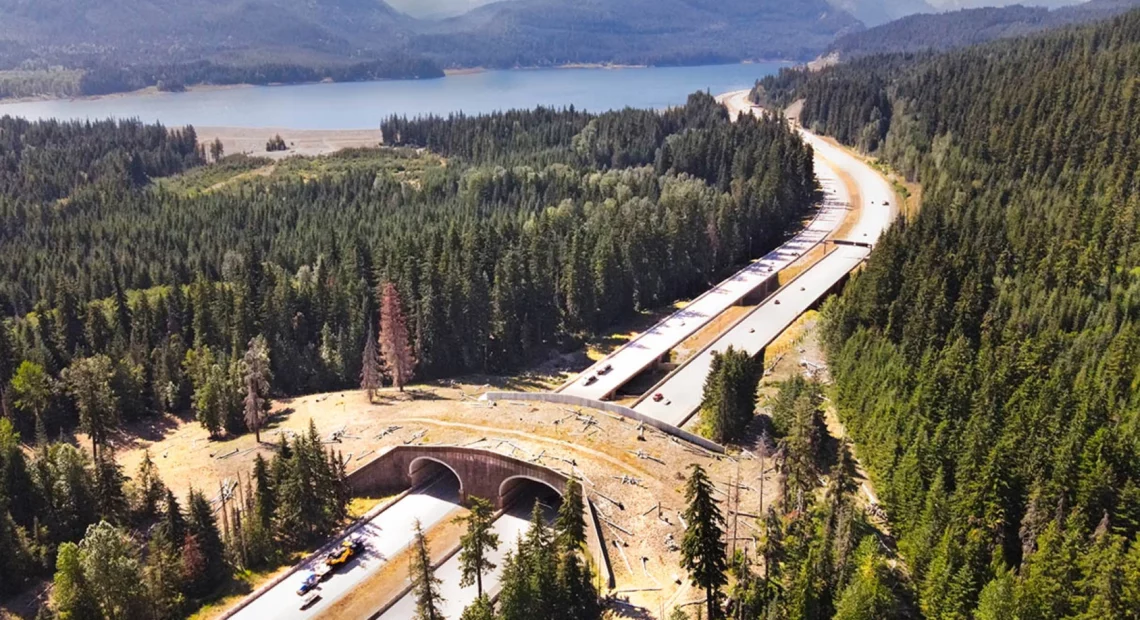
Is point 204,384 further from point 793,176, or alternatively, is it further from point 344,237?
point 793,176

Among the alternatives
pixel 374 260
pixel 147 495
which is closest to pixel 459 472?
pixel 147 495

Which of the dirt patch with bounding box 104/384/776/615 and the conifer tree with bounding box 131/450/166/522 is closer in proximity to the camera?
the dirt patch with bounding box 104/384/776/615

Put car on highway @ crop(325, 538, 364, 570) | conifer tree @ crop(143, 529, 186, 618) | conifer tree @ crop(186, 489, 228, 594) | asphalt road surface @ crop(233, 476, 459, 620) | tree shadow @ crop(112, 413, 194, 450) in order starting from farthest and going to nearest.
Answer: tree shadow @ crop(112, 413, 194, 450) < car on highway @ crop(325, 538, 364, 570) < conifer tree @ crop(186, 489, 228, 594) < asphalt road surface @ crop(233, 476, 459, 620) < conifer tree @ crop(143, 529, 186, 618)

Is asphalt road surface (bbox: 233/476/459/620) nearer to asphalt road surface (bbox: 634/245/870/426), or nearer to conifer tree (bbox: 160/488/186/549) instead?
conifer tree (bbox: 160/488/186/549)

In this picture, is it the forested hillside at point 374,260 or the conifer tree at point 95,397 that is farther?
the forested hillside at point 374,260

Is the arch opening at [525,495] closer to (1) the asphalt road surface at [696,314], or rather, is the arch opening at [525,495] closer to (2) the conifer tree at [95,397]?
(1) the asphalt road surface at [696,314]

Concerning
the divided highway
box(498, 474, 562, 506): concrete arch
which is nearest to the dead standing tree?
box(498, 474, 562, 506): concrete arch

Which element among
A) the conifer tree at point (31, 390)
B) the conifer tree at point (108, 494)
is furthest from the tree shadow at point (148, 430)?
the conifer tree at point (108, 494)

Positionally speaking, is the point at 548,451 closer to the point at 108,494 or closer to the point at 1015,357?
the point at 108,494
